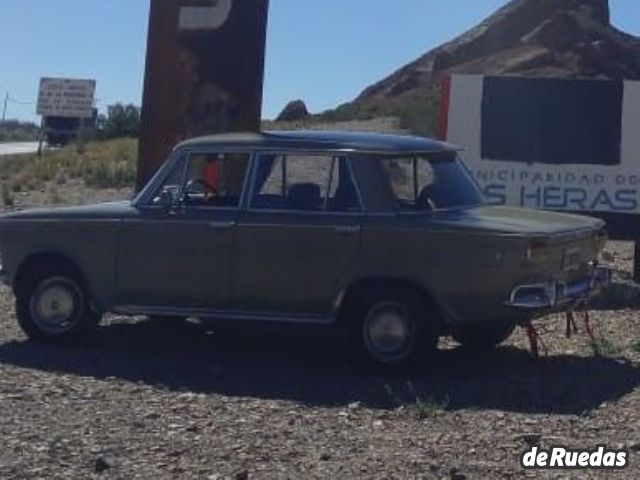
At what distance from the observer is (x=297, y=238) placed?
1204 centimetres

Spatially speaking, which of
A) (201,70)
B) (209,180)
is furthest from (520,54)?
(209,180)

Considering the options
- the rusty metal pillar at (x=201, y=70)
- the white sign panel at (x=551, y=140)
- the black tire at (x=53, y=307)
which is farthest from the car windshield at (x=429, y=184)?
the white sign panel at (x=551, y=140)

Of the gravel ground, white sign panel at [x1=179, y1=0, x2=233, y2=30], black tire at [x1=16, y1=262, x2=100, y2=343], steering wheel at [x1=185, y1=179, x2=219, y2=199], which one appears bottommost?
the gravel ground

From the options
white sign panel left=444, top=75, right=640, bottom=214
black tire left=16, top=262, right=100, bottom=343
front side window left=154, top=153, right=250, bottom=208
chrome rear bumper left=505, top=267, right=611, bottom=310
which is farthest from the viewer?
white sign panel left=444, top=75, right=640, bottom=214

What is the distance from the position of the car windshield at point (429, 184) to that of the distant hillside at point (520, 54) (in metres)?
33.7

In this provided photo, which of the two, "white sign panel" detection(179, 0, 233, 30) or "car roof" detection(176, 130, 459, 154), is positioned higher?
"white sign panel" detection(179, 0, 233, 30)

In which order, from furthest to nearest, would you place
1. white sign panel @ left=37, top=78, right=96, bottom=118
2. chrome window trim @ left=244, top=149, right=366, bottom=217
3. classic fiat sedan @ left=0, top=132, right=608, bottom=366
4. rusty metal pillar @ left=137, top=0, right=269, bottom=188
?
white sign panel @ left=37, top=78, right=96, bottom=118
rusty metal pillar @ left=137, top=0, right=269, bottom=188
chrome window trim @ left=244, top=149, right=366, bottom=217
classic fiat sedan @ left=0, top=132, right=608, bottom=366

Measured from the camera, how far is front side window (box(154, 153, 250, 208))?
41.2 feet

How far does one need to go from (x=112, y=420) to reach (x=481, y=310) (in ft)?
8.60

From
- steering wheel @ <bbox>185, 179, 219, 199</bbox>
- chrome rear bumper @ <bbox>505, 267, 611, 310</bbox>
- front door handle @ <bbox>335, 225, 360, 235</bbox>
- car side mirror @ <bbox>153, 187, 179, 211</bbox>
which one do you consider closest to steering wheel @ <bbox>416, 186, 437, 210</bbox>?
front door handle @ <bbox>335, 225, 360, 235</bbox>

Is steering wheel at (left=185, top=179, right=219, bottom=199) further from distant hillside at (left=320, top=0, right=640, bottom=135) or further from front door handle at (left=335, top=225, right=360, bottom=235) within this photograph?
distant hillside at (left=320, top=0, right=640, bottom=135)

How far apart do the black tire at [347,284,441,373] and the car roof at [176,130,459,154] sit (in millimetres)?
1094

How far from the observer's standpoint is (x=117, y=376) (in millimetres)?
11953

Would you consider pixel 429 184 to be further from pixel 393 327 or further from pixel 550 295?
pixel 550 295
